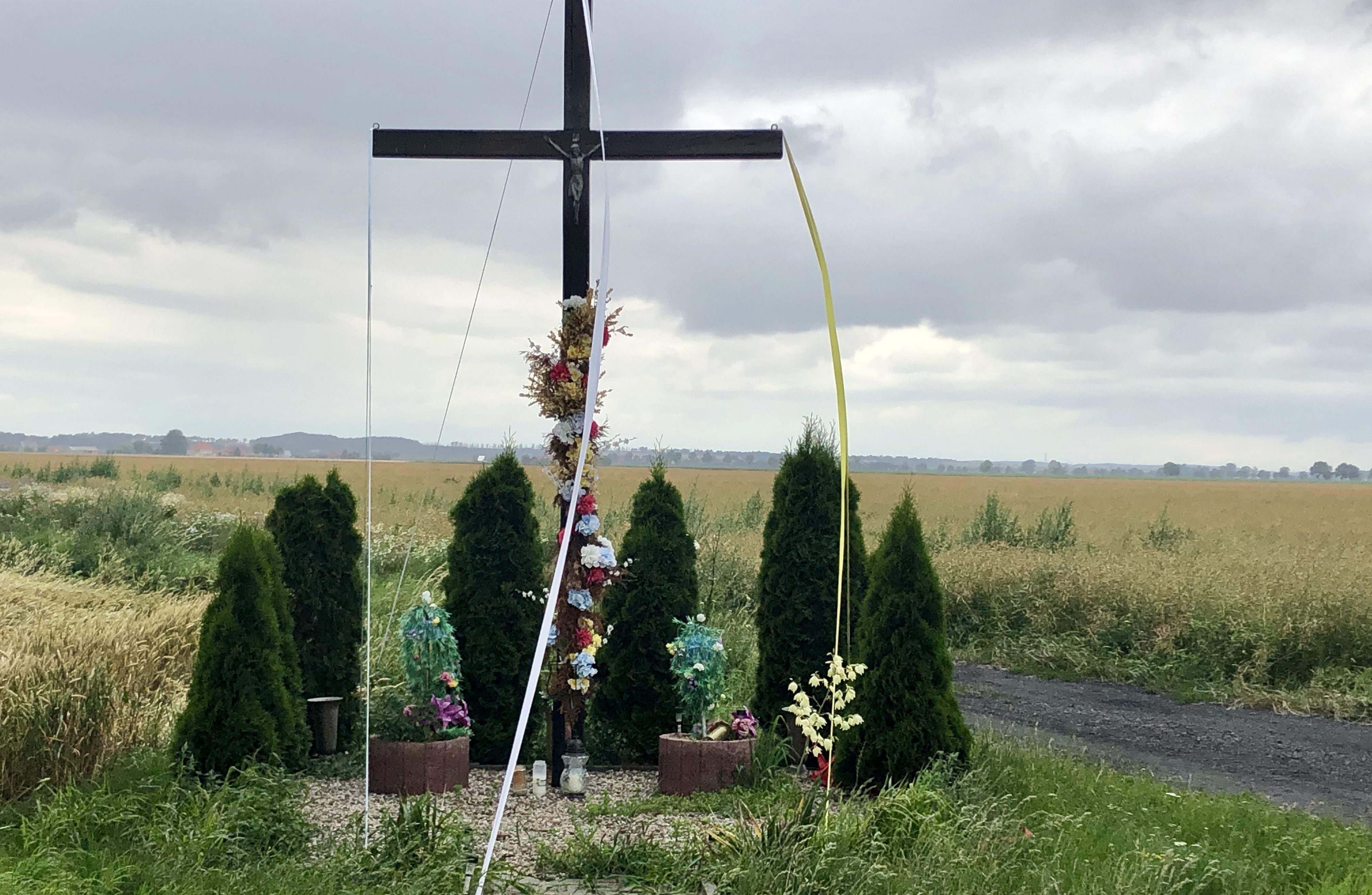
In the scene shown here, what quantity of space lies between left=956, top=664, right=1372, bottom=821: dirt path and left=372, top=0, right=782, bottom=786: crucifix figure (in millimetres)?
4445

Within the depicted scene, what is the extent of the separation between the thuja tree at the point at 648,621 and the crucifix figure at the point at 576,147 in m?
0.65

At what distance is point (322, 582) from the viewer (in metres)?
6.82

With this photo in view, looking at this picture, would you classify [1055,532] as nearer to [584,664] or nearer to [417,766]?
[584,664]

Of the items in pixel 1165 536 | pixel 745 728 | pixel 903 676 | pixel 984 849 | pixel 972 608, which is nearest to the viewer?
pixel 984 849

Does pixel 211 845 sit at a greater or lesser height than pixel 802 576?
lesser

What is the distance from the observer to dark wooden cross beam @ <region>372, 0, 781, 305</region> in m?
5.88

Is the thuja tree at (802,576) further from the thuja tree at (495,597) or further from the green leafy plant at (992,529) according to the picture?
the green leafy plant at (992,529)

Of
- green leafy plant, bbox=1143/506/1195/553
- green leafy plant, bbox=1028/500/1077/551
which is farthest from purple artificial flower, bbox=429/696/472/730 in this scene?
green leafy plant, bbox=1143/506/1195/553

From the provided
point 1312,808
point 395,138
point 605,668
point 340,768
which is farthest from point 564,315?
point 1312,808

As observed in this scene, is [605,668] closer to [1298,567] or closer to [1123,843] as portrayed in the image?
[1123,843]

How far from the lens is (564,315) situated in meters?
6.03

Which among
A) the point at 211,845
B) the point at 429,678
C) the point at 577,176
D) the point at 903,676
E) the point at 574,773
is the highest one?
the point at 577,176

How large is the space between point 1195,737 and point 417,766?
6.35 meters

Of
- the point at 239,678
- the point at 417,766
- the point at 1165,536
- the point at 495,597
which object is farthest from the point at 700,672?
the point at 1165,536
